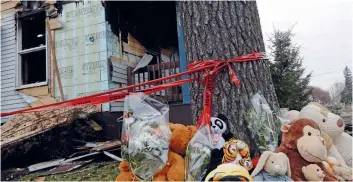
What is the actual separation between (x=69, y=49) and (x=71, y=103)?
5.08 m

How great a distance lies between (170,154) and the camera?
135 cm

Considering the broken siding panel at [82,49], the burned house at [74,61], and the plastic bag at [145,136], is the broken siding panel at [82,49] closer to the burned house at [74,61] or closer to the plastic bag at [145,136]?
the burned house at [74,61]

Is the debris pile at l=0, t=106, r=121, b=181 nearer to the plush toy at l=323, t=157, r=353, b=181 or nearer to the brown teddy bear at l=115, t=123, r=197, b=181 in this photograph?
the brown teddy bear at l=115, t=123, r=197, b=181

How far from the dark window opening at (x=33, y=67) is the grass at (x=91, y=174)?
319cm

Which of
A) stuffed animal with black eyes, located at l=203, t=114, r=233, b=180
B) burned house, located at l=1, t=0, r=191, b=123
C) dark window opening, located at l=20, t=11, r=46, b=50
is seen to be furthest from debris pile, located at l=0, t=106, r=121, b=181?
stuffed animal with black eyes, located at l=203, t=114, r=233, b=180

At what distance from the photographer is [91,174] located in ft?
13.6

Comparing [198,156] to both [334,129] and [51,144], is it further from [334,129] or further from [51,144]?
[51,144]

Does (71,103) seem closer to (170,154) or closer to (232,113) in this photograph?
(170,154)

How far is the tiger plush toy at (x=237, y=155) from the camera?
124 centimetres

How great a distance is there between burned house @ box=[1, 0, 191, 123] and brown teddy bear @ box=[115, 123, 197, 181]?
147 inches

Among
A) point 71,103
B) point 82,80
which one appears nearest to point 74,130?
point 82,80

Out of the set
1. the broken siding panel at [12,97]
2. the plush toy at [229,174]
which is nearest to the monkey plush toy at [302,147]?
the plush toy at [229,174]

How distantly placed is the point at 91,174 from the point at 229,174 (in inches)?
136

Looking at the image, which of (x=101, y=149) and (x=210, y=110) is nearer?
(x=210, y=110)
